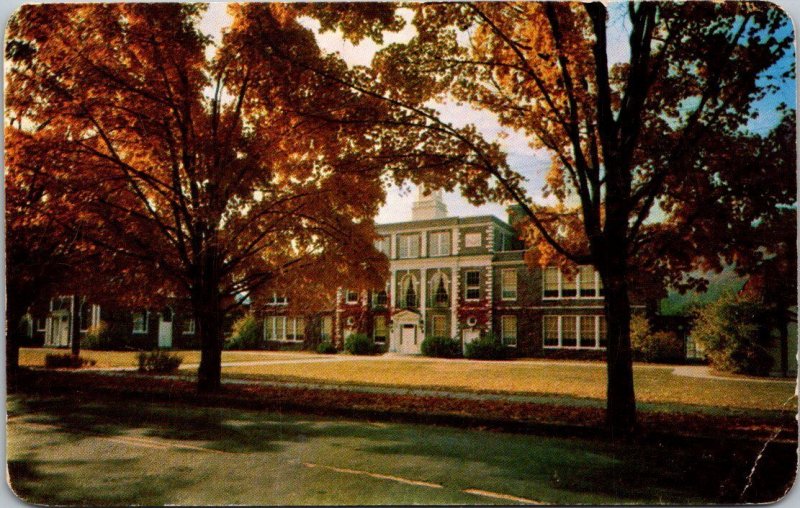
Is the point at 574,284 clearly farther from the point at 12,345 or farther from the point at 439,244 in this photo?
the point at 12,345

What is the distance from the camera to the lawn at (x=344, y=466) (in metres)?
4.73

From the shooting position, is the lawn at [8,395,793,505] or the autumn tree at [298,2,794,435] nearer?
the lawn at [8,395,793,505]

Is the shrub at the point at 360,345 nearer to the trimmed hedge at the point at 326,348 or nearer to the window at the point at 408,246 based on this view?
the trimmed hedge at the point at 326,348

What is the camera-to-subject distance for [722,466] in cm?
521

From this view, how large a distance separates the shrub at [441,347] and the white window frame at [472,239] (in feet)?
4.64

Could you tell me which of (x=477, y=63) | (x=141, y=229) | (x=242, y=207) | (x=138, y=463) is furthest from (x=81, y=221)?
(x=477, y=63)

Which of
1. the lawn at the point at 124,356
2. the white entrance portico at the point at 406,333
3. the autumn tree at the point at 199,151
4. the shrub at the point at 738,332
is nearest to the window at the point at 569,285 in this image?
the shrub at the point at 738,332

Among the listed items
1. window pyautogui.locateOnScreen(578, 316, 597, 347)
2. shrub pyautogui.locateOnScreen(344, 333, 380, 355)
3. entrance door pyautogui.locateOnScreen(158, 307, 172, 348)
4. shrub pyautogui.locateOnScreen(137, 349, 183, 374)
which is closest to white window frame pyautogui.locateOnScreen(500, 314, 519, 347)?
window pyautogui.locateOnScreen(578, 316, 597, 347)

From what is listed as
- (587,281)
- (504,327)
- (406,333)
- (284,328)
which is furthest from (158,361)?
(587,281)

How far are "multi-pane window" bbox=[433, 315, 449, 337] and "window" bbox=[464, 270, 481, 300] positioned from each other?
49 centimetres

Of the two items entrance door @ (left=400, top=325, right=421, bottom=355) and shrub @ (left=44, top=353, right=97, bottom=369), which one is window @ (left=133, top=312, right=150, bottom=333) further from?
entrance door @ (left=400, top=325, right=421, bottom=355)

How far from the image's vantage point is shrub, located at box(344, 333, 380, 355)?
299 inches

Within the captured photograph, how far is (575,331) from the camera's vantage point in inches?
263

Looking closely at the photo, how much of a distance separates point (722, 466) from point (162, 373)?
26.2 feet
